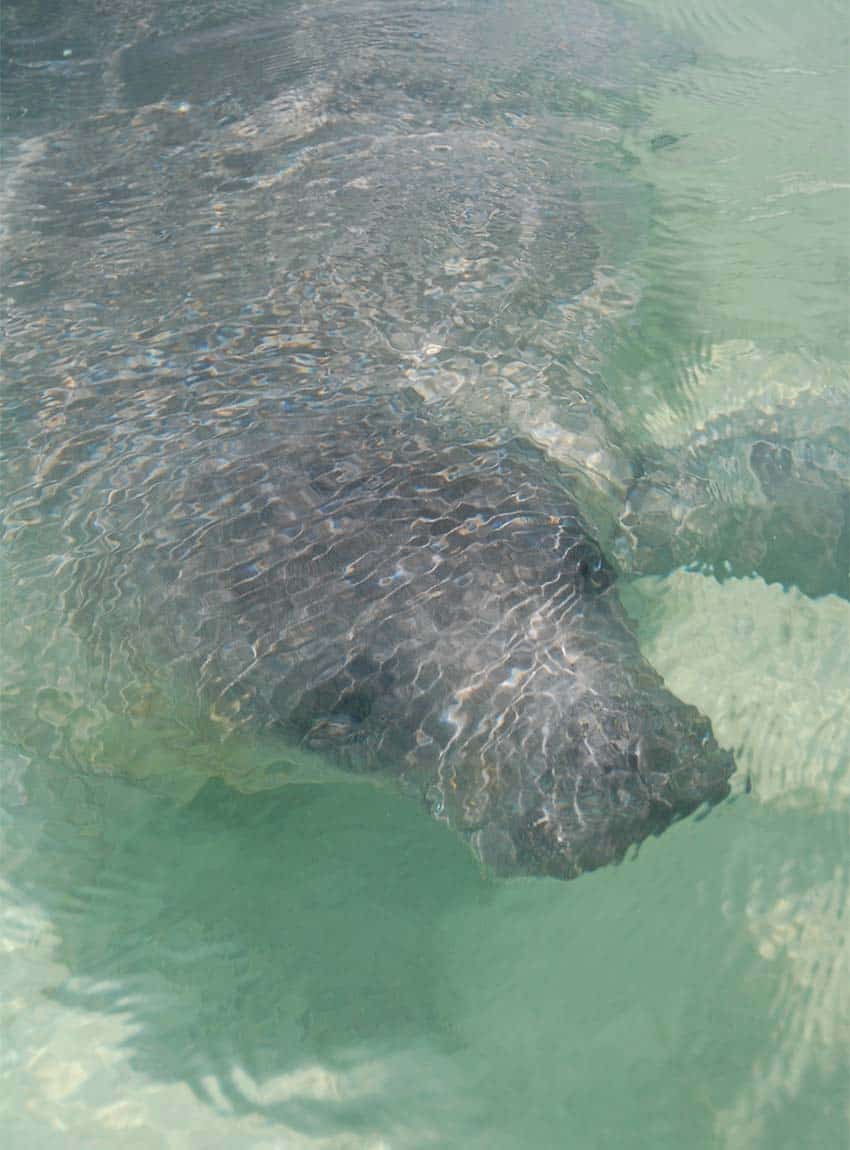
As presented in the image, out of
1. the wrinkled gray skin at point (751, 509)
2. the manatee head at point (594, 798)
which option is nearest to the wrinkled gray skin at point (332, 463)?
the manatee head at point (594, 798)

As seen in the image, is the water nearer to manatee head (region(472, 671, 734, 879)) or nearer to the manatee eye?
manatee head (region(472, 671, 734, 879))

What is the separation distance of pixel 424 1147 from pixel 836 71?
9.58 m

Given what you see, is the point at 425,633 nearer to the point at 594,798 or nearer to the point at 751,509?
the point at 594,798

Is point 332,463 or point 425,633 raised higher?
point 332,463

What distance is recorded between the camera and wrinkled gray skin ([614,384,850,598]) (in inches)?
167

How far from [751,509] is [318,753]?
235 cm

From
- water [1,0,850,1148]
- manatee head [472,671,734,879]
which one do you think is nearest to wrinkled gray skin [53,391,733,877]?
manatee head [472,671,734,879]

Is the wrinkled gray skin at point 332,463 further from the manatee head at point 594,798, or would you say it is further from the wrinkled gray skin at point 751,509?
the wrinkled gray skin at point 751,509

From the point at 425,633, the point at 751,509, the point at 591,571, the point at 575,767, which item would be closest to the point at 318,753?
the point at 425,633

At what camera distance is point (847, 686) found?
376 cm

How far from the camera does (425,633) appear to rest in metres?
3.22

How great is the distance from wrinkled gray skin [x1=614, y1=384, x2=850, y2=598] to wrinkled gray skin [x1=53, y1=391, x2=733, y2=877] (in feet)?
1.97

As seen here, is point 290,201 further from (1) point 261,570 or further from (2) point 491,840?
(2) point 491,840

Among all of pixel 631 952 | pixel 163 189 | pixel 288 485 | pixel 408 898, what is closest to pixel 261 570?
pixel 288 485
